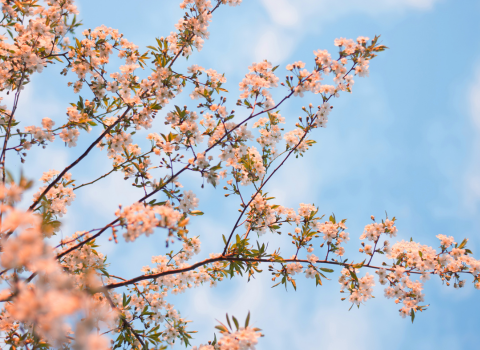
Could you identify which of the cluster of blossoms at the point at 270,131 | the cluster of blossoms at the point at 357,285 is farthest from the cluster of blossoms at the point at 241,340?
the cluster of blossoms at the point at 270,131

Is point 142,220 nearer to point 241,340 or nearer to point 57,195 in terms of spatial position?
point 241,340

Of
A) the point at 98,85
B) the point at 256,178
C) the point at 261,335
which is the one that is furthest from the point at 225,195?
the point at 98,85

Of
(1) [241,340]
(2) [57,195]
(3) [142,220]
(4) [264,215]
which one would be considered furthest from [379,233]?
(2) [57,195]

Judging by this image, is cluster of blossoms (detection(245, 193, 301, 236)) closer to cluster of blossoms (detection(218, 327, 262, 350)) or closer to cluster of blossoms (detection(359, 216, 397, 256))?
cluster of blossoms (detection(359, 216, 397, 256))

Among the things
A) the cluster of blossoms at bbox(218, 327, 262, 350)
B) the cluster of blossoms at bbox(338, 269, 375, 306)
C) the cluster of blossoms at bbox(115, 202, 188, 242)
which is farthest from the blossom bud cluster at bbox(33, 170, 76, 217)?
the cluster of blossoms at bbox(338, 269, 375, 306)

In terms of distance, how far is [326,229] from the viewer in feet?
15.3

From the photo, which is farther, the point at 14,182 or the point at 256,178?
the point at 256,178

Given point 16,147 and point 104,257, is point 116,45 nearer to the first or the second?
point 16,147

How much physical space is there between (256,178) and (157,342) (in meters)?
Answer: 3.16

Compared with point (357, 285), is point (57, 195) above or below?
above

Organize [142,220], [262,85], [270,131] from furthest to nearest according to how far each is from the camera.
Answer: [270,131]
[262,85]
[142,220]

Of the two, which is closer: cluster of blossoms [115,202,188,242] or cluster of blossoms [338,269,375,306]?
cluster of blossoms [115,202,188,242]

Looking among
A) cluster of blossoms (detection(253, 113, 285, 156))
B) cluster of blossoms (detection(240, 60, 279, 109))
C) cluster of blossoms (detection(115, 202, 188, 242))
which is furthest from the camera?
cluster of blossoms (detection(253, 113, 285, 156))

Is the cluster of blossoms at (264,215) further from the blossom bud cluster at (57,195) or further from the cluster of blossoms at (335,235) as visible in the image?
the blossom bud cluster at (57,195)
